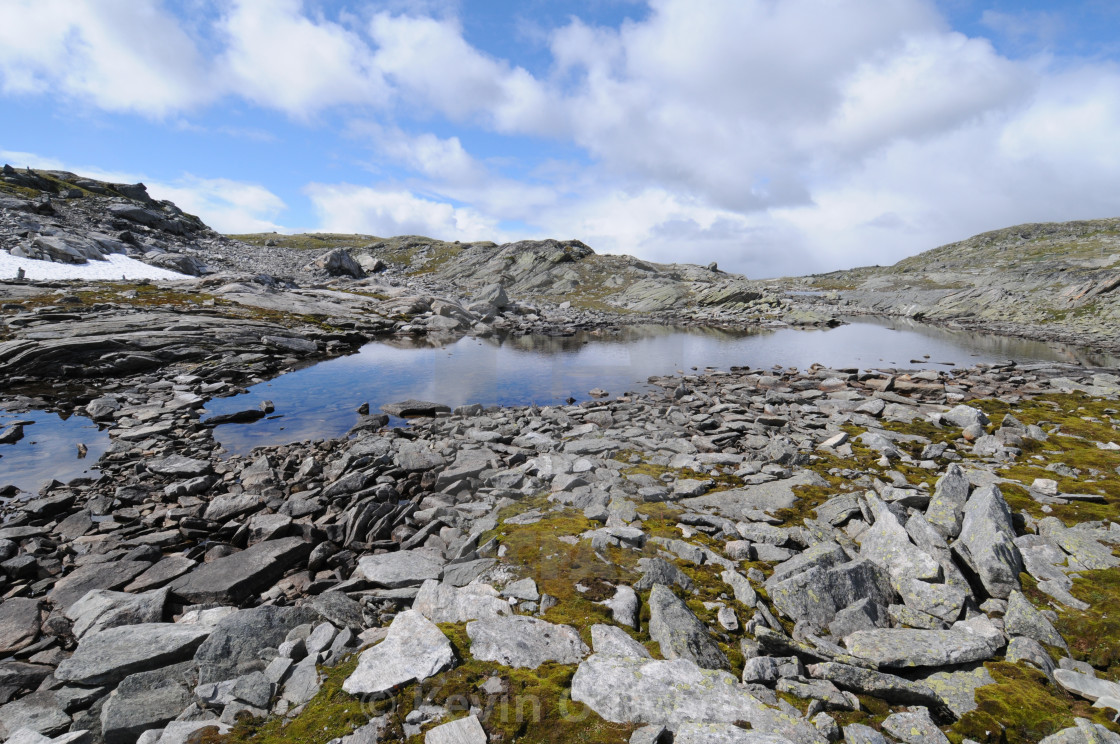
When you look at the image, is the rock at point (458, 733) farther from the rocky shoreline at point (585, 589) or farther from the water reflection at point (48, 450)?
the water reflection at point (48, 450)

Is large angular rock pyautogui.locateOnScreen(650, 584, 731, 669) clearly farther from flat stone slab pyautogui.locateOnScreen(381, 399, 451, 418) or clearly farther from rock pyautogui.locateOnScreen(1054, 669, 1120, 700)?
flat stone slab pyautogui.locateOnScreen(381, 399, 451, 418)

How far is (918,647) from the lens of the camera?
623 centimetres

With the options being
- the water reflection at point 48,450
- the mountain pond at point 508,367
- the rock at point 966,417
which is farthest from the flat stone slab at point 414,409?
the rock at point 966,417

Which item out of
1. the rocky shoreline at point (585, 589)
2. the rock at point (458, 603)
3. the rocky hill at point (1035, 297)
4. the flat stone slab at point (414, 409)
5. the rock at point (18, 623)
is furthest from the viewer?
the rocky hill at point (1035, 297)

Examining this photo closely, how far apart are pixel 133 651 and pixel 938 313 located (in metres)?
133

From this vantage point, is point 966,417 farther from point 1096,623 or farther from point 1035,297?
point 1035,297

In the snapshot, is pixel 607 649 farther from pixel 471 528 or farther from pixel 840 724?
pixel 471 528

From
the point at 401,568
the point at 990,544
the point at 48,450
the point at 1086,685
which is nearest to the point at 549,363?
the point at 48,450

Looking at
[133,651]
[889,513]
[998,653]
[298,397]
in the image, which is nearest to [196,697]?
[133,651]

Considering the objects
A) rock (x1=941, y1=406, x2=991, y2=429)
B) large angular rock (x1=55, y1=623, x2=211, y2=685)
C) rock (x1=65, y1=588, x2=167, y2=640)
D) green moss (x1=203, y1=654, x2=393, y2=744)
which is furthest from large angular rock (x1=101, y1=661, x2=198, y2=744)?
rock (x1=941, y1=406, x2=991, y2=429)

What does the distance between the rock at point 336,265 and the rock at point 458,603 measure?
132m

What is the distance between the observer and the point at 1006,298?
94.3 metres

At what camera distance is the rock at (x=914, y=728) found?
16.6 ft

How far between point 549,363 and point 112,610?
130ft
